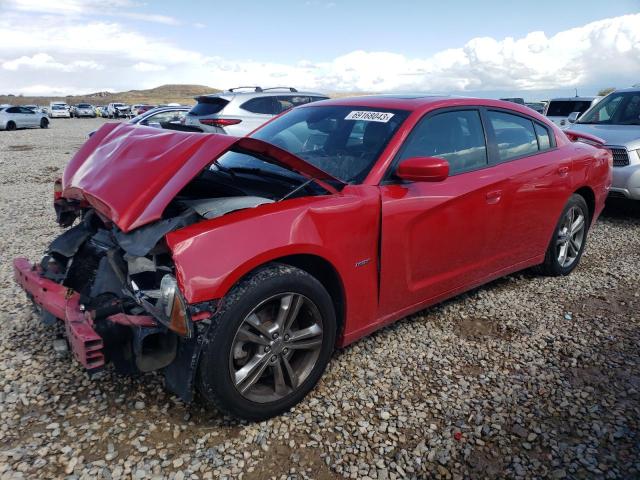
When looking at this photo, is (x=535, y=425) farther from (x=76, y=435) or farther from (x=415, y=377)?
(x=76, y=435)

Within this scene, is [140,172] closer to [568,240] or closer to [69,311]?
[69,311]

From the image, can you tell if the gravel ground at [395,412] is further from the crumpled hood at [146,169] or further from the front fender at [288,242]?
the crumpled hood at [146,169]

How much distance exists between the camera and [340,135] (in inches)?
132

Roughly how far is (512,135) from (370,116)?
1350mm

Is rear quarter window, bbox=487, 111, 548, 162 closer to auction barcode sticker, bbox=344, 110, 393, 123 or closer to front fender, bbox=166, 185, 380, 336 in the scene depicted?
auction barcode sticker, bbox=344, 110, 393, 123

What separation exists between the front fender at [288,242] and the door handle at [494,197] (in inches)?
42.1

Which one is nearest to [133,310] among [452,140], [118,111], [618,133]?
[452,140]

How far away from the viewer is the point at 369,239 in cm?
280

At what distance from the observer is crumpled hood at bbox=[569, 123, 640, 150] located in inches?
269

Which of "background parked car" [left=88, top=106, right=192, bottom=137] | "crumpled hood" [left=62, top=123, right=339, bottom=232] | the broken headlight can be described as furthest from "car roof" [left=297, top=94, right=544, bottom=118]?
"background parked car" [left=88, top=106, right=192, bottom=137]

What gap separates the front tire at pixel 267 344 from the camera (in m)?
2.27

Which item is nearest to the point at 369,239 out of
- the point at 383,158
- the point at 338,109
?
the point at 383,158

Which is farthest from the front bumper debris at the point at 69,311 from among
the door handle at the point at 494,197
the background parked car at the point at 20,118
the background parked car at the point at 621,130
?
the background parked car at the point at 20,118

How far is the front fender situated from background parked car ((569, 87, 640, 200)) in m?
5.56
